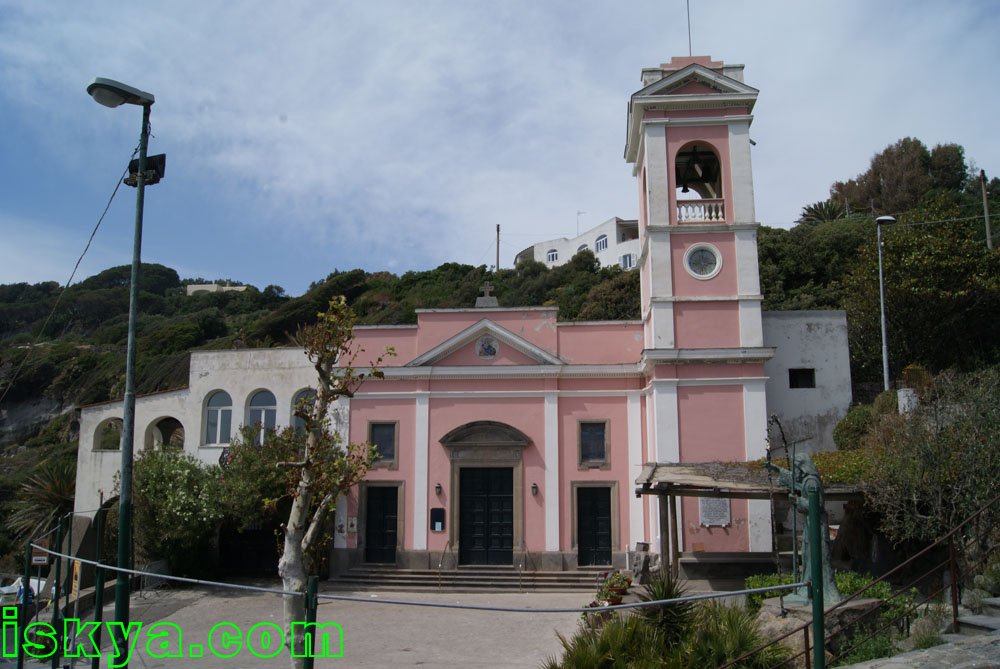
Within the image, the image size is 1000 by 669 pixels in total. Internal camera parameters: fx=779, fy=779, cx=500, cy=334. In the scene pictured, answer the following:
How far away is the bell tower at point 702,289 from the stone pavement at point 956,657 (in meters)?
9.93

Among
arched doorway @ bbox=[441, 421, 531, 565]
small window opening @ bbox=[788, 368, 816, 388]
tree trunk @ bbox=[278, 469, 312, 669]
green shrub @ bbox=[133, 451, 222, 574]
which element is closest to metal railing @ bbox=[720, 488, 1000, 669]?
tree trunk @ bbox=[278, 469, 312, 669]

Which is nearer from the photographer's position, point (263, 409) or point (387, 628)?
point (387, 628)

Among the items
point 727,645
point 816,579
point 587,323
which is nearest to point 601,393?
point 587,323

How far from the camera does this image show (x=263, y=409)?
2273 centimetres

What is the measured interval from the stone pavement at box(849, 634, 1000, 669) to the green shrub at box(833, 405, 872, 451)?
423 inches

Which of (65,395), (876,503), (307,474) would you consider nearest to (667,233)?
(876,503)

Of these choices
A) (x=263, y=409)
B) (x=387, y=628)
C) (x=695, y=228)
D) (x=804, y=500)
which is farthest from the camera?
(x=263, y=409)

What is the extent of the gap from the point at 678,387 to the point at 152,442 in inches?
614

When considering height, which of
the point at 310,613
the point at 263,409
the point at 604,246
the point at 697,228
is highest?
the point at 604,246

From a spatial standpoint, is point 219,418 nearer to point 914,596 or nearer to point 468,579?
point 468,579

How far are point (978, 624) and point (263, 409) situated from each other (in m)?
18.7

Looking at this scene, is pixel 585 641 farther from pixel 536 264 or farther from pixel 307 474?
pixel 536 264

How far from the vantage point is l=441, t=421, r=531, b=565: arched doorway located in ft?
66.5

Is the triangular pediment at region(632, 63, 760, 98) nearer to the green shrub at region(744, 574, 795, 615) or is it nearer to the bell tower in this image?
the bell tower
